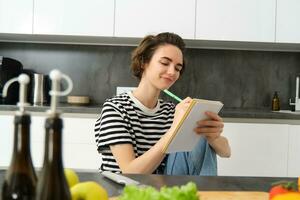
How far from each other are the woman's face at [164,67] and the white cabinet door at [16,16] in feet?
4.48

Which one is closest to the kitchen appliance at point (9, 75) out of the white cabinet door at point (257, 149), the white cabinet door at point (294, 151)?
the white cabinet door at point (257, 149)

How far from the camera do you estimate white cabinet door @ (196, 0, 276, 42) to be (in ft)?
8.52

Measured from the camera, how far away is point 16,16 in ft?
8.54

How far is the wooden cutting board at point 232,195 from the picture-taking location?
3.01 feet

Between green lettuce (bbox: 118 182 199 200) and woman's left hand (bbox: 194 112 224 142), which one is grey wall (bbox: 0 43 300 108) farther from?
green lettuce (bbox: 118 182 199 200)

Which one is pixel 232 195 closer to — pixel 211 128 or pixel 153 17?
pixel 211 128

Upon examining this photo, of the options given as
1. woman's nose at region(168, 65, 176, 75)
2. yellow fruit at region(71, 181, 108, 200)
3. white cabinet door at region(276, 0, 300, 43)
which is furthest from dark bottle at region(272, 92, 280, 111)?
yellow fruit at region(71, 181, 108, 200)

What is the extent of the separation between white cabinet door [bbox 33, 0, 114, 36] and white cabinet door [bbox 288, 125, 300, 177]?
1.33m

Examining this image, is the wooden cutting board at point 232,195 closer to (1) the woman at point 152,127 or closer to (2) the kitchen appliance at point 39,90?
(1) the woman at point 152,127

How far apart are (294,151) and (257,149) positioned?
224 millimetres

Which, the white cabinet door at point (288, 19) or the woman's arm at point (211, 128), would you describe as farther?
the white cabinet door at point (288, 19)

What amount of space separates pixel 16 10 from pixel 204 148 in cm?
177

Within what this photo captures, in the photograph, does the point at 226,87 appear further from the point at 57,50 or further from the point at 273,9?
the point at 57,50

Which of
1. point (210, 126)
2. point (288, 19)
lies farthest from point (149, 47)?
point (288, 19)
